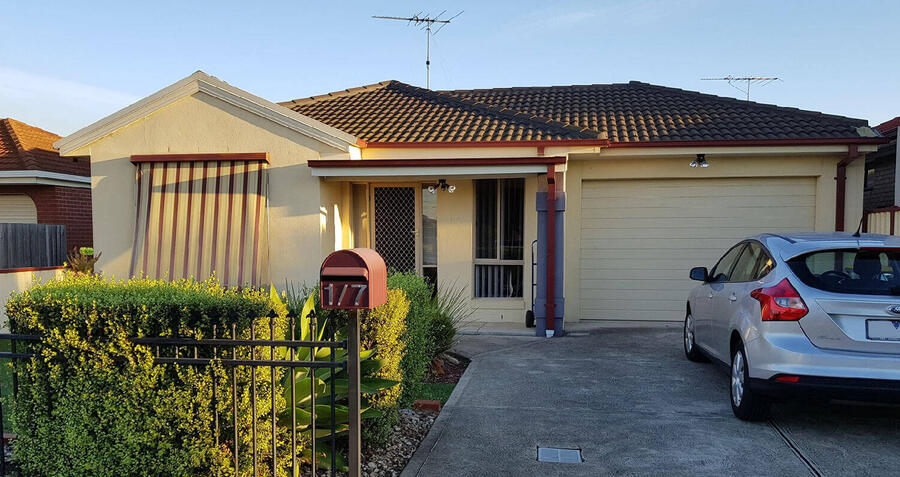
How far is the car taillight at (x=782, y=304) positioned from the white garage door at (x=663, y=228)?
570 centimetres

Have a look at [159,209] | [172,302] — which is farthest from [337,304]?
[159,209]

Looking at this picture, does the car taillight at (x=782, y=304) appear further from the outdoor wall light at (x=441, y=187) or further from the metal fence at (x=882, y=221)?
the outdoor wall light at (x=441, y=187)

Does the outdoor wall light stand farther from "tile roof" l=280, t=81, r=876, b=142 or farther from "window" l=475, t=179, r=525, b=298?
"tile roof" l=280, t=81, r=876, b=142

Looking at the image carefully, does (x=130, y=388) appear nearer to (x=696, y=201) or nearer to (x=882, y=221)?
(x=696, y=201)

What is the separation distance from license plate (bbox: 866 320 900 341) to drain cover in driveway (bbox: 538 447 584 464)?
2350 mm

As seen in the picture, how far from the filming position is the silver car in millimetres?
4473

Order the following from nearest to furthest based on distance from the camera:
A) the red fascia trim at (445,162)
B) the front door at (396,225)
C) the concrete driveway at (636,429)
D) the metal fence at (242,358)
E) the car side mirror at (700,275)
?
1. the metal fence at (242,358)
2. the concrete driveway at (636,429)
3. the car side mirror at (700,275)
4. the red fascia trim at (445,162)
5. the front door at (396,225)

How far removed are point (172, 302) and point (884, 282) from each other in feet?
16.8

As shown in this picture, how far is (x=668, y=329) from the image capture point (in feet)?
32.7

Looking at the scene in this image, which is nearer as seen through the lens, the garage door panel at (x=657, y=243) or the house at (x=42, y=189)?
the garage door panel at (x=657, y=243)

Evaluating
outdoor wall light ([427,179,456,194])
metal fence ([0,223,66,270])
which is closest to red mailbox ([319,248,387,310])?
outdoor wall light ([427,179,456,194])

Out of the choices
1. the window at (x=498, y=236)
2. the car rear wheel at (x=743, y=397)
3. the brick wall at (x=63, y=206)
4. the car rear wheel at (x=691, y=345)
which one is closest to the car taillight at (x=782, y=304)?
the car rear wheel at (x=743, y=397)

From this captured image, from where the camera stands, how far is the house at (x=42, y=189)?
544 inches

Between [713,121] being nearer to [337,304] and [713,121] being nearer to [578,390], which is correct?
[578,390]
